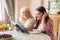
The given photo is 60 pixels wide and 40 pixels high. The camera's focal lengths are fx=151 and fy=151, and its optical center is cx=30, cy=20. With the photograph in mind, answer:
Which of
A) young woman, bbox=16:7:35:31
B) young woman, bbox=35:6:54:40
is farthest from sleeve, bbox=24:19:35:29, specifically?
young woman, bbox=35:6:54:40

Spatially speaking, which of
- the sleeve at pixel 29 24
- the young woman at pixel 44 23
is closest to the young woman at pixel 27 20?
the sleeve at pixel 29 24

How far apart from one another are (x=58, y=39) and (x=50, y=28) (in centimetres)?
104

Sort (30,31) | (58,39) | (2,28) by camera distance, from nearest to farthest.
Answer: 1. (30,31)
2. (2,28)
3. (58,39)

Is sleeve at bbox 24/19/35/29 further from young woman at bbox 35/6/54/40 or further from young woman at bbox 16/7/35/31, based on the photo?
young woman at bbox 35/6/54/40

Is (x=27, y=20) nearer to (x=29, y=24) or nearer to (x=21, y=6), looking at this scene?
(x=29, y=24)

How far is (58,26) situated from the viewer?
3316mm

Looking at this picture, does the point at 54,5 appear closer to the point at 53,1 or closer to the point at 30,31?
the point at 53,1

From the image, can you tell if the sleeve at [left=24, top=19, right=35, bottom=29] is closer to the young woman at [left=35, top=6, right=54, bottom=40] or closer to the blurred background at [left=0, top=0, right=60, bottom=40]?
the young woman at [left=35, top=6, right=54, bottom=40]

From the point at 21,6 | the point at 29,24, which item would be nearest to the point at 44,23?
the point at 29,24

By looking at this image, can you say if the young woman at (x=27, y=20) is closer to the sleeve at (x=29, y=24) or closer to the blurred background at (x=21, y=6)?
the sleeve at (x=29, y=24)

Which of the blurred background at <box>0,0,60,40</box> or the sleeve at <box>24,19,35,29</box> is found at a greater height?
the blurred background at <box>0,0,60,40</box>

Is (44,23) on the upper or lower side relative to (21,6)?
lower

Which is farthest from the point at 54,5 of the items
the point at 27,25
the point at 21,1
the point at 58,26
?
the point at 27,25

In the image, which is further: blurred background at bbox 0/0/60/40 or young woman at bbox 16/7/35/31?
blurred background at bbox 0/0/60/40
